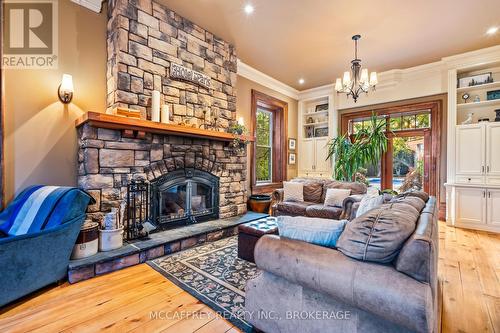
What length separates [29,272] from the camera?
1.92 metres

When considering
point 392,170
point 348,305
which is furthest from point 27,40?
point 392,170

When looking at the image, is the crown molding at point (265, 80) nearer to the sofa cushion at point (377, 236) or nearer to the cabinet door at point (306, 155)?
the cabinet door at point (306, 155)

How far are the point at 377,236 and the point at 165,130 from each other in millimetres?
2677

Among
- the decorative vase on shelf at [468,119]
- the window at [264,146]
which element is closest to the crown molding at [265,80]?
the window at [264,146]

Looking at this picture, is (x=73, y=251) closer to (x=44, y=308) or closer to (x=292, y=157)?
(x=44, y=308)

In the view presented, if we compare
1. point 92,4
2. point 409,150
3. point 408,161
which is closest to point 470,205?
point 408,161

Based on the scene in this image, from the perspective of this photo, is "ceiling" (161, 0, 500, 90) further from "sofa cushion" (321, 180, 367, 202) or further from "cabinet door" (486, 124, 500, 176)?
"sofa cushion" (321, 180, 367, 202)

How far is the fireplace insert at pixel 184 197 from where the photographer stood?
10.7 feet

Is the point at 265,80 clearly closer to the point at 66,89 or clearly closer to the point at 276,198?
the point at 276,198

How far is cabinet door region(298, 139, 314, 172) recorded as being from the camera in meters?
6.41

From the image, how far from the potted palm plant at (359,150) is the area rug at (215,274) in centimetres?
292

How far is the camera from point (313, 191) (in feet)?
15.1

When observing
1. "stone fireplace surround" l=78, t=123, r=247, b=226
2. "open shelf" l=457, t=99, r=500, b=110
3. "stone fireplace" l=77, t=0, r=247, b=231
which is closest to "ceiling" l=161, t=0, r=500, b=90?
"stone fireplace" l=77, t=0, r=247, b=231

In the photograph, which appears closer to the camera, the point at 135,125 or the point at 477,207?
the point at 135,125
